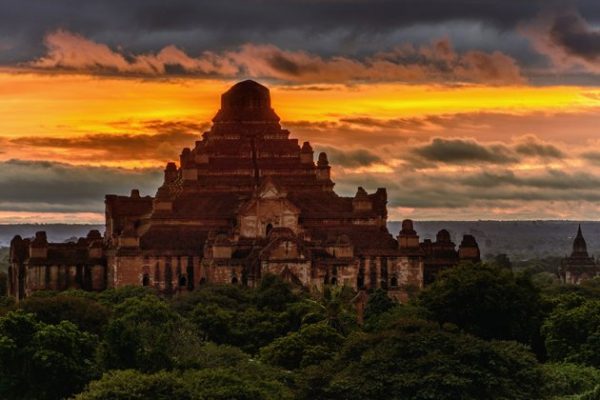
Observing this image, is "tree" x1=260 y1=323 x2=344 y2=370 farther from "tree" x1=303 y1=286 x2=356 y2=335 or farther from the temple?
the temple

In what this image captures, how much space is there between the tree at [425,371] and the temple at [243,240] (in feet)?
153

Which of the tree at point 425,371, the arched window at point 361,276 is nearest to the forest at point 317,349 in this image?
the tree at point 425,371

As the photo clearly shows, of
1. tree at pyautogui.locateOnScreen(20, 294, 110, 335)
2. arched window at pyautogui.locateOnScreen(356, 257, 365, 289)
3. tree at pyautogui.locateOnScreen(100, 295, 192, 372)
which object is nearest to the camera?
tree at pyautogui.locateOnScreen(100, 295, 192, 372)

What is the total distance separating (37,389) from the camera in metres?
81.8

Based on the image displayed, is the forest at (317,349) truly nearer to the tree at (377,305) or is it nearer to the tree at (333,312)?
the tree at (333,312)

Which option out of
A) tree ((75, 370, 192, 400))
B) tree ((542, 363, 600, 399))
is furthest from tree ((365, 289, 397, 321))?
tree ((75, 370, 192, 400))

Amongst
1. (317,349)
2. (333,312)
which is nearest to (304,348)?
(317,349)

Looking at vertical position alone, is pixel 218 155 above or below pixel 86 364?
above

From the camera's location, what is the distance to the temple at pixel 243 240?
131625 mm

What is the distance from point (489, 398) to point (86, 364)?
18.1 m

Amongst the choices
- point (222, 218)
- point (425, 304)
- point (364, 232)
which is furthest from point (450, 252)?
point (425, 304)

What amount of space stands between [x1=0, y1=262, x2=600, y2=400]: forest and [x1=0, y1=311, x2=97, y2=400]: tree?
0.06 m

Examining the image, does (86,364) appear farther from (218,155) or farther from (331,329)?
(218,155)

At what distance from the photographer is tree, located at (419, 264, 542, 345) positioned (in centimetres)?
10012
